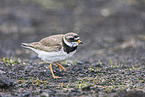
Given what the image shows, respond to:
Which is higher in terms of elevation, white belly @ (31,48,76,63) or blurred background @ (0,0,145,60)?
blurred background @ (0,0,145,60)

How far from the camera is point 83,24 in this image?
1562cm

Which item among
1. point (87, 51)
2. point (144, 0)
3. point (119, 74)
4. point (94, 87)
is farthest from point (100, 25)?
point (94, 87)

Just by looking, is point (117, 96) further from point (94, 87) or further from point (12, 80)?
point (12, 80)

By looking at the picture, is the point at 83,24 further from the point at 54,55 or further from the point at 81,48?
the point at 54,55

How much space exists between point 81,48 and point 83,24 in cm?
315

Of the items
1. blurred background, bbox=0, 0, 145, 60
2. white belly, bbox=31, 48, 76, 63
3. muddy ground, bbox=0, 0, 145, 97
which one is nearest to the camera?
muddy ground, bbox=0, 0, 145, 97

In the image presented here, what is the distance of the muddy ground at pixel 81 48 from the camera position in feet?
20.9

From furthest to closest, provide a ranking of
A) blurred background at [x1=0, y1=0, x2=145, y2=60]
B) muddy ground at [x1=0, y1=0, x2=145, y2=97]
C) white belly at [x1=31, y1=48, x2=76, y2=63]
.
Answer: blurred background at [x1=0, y1=0, x2=145, y2=60] < white belly at [x1=31, y1=48, x2=76, y2=63] < muddy ground at [x1=0, y1=0, x2=145, y2=97]

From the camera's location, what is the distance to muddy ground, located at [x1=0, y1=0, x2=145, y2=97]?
636cm

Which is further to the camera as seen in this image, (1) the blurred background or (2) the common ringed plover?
(1) the blurred background

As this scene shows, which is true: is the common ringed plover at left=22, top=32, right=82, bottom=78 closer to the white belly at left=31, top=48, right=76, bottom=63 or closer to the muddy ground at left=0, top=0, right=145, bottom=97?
the white belly at left=31, top=48, right=76, bottom=63

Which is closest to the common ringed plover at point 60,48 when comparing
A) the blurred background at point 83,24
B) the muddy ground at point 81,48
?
the muddy ground at point 81,48

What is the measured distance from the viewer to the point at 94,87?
20.7ft

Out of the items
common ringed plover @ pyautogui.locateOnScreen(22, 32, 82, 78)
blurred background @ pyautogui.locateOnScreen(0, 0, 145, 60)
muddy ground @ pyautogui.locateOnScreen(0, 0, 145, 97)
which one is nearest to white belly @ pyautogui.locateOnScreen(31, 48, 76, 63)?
common ringed plover @ pyautogui.locateOnScreen(22, 32, 82, 78)
